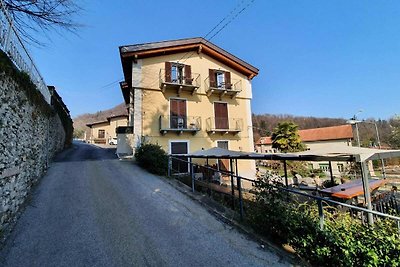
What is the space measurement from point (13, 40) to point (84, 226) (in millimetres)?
4726

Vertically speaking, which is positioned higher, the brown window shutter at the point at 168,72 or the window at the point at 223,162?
the brown window shutter at the point at 168,72

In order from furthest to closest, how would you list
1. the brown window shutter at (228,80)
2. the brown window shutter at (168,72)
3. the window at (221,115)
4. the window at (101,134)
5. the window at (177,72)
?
the window at (101,134) → the brown window shutter at (228,80) → the window at (221,115) → the window at (177,72) → the brown window shutter at (168,72)

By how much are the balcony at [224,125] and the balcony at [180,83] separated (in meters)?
2.67

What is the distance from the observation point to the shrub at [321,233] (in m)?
2.63

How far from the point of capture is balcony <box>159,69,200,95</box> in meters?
14.5

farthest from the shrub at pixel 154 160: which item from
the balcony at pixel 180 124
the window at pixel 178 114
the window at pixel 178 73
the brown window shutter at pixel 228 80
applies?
the brown window shutter at pixel 228 80

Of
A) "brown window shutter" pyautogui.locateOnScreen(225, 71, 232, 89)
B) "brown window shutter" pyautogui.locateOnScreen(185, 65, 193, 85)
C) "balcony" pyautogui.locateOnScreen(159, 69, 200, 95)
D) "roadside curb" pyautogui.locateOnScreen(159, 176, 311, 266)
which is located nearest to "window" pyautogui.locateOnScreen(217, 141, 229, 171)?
"balcony" pyautogui.locateOnScreen(159, 69, 200, 95)

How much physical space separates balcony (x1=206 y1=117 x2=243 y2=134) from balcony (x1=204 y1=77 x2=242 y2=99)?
197cm

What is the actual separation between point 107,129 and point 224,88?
23.2 metres

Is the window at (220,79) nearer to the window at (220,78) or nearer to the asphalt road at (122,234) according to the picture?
the window at (220,78)

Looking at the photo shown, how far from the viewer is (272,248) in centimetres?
352

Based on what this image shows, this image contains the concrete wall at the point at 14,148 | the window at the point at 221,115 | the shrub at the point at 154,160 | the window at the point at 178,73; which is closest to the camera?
the concrete wall at the point at 14,148

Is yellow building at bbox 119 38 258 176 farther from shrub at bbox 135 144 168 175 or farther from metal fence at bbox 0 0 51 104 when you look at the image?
metal fence at bbox 0 0 51 104

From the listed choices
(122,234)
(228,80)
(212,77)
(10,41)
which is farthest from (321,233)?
(228,80)
